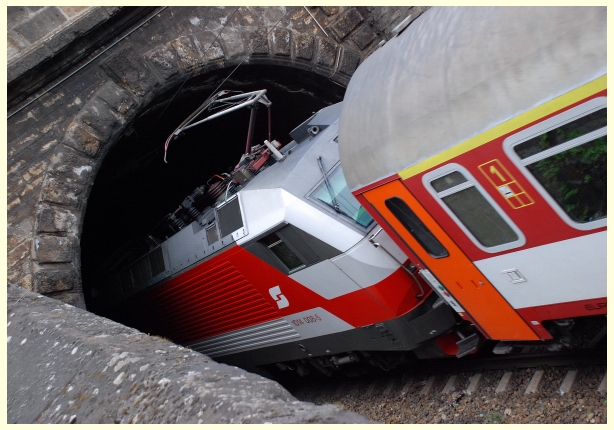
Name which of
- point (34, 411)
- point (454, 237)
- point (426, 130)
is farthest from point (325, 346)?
point (34, 411)

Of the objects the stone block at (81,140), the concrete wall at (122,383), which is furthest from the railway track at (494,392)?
the stone block at (81,140)

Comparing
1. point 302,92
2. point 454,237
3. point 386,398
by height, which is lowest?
point 386,398

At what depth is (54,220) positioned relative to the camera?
28.6 ft

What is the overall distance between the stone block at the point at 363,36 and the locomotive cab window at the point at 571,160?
7.75 m

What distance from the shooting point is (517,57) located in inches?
161

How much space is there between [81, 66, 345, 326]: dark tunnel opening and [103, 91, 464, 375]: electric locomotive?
6.71 feet

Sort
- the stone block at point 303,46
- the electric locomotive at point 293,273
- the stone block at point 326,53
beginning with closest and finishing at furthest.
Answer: the electric locomotive at point 293,273
the stone block at point 303,46
the stone block at point 326,53

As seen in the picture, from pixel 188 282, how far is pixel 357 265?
3281 millimetres

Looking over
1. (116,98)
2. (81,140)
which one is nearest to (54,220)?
(81,140)

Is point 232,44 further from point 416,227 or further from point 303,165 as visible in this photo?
point 416,227

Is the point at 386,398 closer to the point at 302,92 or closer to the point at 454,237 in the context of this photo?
the point at 454,237

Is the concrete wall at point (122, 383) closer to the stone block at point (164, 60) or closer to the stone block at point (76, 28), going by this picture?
the stone block at point (76, 28)

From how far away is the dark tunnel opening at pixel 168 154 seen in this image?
11.0m

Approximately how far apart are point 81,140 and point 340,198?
175 inches
